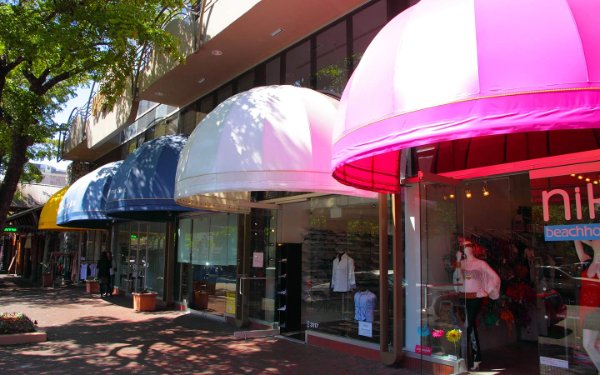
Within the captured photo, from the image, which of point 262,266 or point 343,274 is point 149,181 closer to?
point 262,266

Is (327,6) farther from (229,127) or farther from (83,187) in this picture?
(83,187)

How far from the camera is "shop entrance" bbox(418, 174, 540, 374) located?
7.35m

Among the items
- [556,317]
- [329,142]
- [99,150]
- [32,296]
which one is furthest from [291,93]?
[99,150]

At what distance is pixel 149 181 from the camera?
11.8 meters

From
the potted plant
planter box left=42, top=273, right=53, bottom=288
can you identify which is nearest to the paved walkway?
the potted plant

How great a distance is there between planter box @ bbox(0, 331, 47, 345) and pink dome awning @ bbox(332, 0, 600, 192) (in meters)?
7.96

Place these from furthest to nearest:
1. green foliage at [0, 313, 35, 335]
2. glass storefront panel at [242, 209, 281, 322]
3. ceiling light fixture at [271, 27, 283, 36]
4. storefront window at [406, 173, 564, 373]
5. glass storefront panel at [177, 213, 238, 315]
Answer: glass storefront panel at [177, 213, 238, 315] → glass storefront panel at [242, 209, 281, 322] → ceiling light fixture at [271, 27, 283, 36] → green foliage at [0, 313, 35, 335] → storefront window at [406, 173, 564, 373]

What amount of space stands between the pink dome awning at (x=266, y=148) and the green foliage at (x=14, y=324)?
442 centimetres

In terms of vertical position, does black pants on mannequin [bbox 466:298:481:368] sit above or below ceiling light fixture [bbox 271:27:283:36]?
below

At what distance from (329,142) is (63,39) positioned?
5.58 meters

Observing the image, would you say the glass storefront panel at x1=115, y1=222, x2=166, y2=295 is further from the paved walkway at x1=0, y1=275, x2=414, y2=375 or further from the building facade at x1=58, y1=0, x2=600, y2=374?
the paved walkway at x1=0, y1=275, x2=414, y2=375

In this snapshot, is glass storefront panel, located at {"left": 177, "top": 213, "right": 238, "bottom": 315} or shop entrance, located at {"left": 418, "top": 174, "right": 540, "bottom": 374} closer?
shop entrance, located at {"left": 418, "top": 174, "right": 540, "bottom": 374}

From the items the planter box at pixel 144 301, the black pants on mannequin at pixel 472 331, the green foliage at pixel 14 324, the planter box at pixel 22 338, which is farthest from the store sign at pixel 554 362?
the planter box at pixel 144 301

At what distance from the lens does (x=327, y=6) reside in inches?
382
